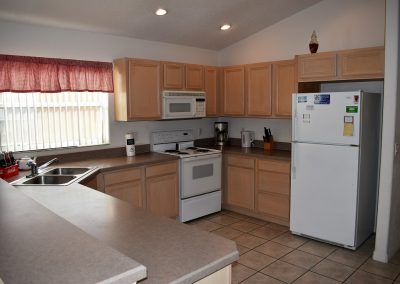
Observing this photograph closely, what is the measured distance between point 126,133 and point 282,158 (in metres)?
1.98

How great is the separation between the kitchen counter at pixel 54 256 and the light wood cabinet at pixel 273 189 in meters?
3.00

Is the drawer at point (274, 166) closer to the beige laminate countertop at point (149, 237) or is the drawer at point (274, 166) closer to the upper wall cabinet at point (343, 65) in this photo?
the upper wall cabinet at point (343, 65)

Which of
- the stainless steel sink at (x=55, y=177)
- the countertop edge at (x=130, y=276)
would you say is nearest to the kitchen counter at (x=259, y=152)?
the stainless steel sink at (x=55, y=177)

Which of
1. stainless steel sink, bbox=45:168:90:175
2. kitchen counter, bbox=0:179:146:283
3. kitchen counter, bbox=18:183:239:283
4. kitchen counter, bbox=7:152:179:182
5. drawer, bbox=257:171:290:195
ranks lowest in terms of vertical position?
drawer, bbox=257:171:290:195

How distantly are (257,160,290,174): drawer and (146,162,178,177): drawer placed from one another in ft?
3.56

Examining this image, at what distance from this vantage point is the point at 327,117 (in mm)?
3438

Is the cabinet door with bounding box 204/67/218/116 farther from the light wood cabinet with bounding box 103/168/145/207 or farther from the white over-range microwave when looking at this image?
the light wood cabinet with bounding box 103/168/145/207

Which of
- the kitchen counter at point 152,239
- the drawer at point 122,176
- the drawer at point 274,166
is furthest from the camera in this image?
the drawer at point 274,166

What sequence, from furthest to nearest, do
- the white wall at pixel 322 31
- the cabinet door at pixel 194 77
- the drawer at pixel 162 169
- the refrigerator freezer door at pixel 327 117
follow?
1. the cabinet door at pixel 194 77
2. the drawer at pixel 162 169
3. the white wall at pixel 322 31
4. the refrigerator freezer door at pixel 327 117

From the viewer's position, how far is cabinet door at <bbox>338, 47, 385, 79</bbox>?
330 centimetres

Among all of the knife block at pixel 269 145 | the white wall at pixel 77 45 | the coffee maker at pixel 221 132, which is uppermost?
the white wall at pixel 77 45

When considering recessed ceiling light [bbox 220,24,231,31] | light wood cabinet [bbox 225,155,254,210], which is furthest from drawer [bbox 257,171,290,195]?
recessed ceiling light [bbox 220,24,231,31]

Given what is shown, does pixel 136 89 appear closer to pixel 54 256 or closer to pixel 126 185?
pixel 126 185

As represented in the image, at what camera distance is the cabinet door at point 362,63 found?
10.8 ft
